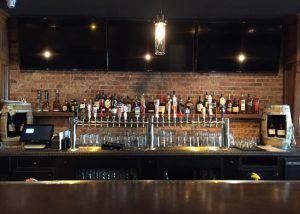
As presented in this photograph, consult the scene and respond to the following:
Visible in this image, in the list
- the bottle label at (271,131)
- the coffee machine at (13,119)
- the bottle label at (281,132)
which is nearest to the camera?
the coffee machine at (13,119)

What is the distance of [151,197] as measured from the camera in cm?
131

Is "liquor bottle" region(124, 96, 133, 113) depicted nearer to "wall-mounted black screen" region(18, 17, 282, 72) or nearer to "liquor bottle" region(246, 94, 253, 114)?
"wall-mounted black screen" region(18, 17, 282, 72)

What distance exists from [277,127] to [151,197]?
397 cm

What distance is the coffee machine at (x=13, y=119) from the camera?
14.8 feet

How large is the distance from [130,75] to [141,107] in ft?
2.03

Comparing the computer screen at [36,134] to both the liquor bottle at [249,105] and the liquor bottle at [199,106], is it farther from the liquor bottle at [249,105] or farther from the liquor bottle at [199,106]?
the liquor bottle at [249,105]

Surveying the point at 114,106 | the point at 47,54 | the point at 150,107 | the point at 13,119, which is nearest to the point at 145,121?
the point at 150,107

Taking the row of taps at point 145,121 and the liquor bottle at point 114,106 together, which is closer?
the row of taps at point 145,121

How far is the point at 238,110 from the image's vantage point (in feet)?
16.5

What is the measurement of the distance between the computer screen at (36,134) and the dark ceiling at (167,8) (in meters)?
1.68

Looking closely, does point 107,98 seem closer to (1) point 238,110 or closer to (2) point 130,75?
(2) point 130,75

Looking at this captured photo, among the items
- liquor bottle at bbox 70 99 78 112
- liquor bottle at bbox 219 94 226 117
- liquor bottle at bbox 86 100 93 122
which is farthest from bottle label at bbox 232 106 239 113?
liquor bottle at bbox 70 99 78 112

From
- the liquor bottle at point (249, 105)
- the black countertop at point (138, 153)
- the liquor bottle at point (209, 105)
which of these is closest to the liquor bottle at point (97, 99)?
the black countertop at point (138, 153)

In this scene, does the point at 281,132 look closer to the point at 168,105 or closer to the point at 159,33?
the point at 168,105
